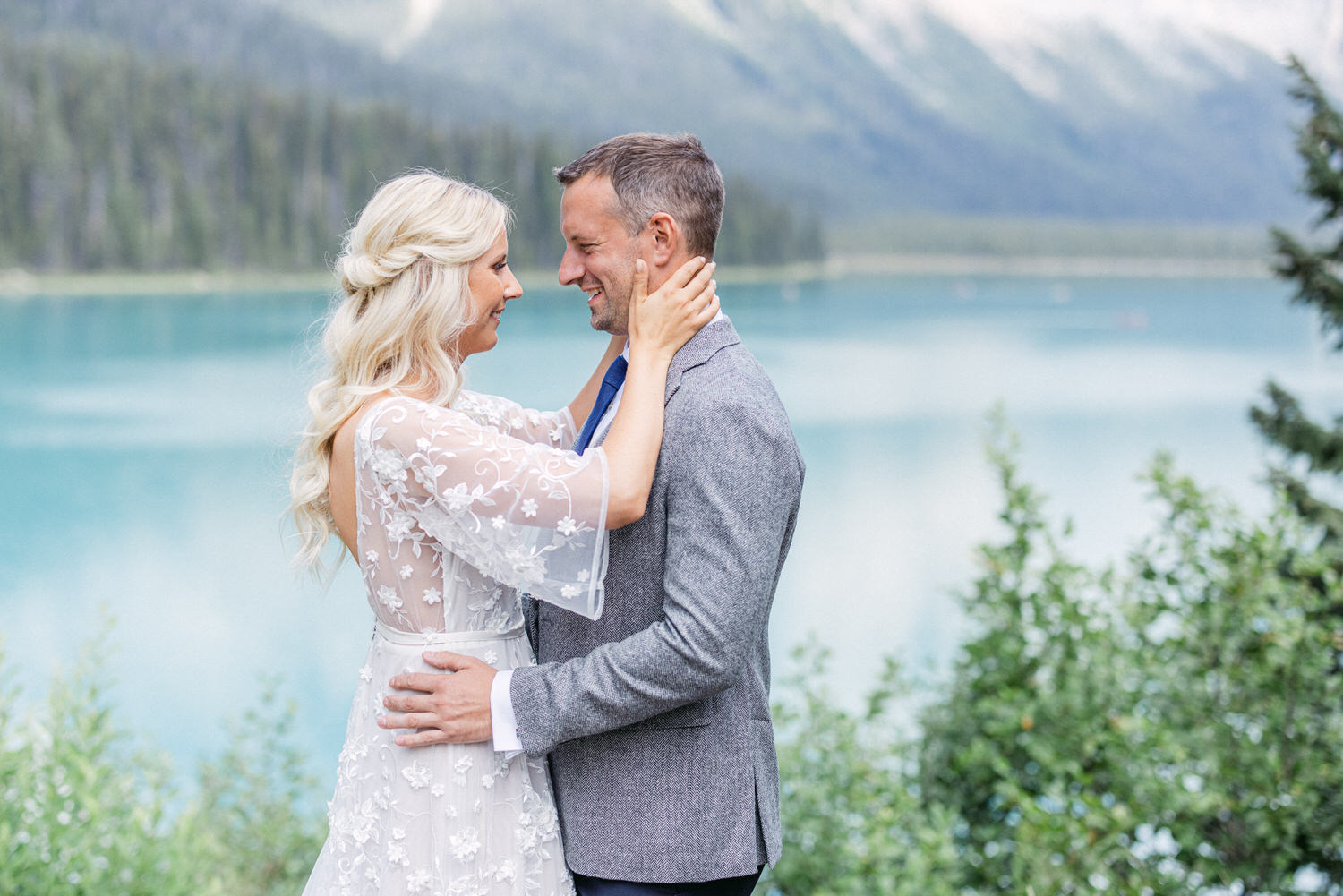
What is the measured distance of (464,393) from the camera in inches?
85.7

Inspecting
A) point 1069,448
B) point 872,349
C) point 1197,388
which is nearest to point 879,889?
point 1069,448

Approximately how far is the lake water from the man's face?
1.67 feet

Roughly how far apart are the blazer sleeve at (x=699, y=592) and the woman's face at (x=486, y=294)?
0.41 meters

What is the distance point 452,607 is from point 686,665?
0.42 meters

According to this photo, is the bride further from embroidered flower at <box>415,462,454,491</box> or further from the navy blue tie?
the navy blue tie

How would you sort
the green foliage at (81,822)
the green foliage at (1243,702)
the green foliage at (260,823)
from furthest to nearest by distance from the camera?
the green foliage at (260,823) < the green foliage at (1243,702) < the green foliage at (81,822)

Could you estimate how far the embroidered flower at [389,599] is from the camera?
1.76 m

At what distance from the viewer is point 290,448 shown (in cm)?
277

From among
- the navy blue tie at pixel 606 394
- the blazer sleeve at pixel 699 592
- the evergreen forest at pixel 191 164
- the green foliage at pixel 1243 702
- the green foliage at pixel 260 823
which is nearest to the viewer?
the blazer sleeve at pixel 699 592

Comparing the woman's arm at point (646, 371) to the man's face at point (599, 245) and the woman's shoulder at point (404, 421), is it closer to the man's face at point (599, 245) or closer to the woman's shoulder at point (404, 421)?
the man's face at point (599, 245)

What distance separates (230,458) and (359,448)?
67.0 feet

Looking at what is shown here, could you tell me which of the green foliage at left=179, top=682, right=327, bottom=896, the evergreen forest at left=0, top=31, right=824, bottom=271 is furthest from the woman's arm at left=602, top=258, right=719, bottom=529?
the evergreen forest at left=0, top=31, right=824, bottom=271

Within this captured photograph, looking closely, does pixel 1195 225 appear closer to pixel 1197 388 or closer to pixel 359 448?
pixel 1197 388

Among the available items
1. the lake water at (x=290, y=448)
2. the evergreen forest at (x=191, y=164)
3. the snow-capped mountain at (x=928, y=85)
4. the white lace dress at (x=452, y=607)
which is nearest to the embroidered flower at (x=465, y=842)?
the white lace dress at (x=452, y=607)
